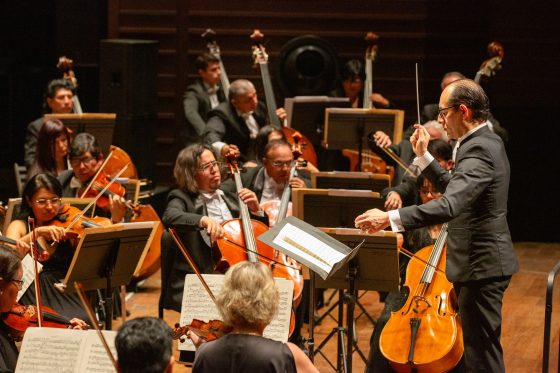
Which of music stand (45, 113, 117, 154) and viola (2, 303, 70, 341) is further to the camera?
music stand (45, 113, 117, 154)

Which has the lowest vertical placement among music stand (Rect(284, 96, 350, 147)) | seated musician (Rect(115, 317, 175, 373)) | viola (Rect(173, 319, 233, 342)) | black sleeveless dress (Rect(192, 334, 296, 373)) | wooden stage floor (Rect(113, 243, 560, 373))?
wooden stage floor (Rect(113, 243, 560, 373))

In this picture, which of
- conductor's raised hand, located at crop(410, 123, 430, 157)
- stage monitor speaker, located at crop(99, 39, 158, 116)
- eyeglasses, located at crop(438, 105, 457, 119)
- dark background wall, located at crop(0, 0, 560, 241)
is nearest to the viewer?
eyeglasses, located at crop(438, 105, 457, 119)

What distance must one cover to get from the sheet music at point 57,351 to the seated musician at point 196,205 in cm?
170

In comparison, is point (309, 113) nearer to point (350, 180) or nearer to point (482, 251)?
point (350, 180)

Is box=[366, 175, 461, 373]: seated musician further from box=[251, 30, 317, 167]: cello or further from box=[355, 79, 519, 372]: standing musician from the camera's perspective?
box=[251, 30, 317, 167]: cello

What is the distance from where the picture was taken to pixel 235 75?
356 inches

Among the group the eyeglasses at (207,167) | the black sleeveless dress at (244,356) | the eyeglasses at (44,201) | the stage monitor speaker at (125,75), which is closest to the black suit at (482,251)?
the black sleeveless dress at (244,356)

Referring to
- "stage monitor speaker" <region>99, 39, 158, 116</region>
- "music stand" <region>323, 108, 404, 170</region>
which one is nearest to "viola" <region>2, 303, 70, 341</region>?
"music stand" <region>323, 108, 404, 170</region>

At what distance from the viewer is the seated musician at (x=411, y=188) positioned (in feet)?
17.5

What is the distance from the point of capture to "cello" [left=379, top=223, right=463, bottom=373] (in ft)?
13.6

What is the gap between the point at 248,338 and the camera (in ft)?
9.69

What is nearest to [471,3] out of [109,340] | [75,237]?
[75,237]

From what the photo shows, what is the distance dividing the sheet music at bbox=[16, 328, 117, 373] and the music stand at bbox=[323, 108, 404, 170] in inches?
134

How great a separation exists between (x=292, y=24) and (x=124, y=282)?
16.2ft
